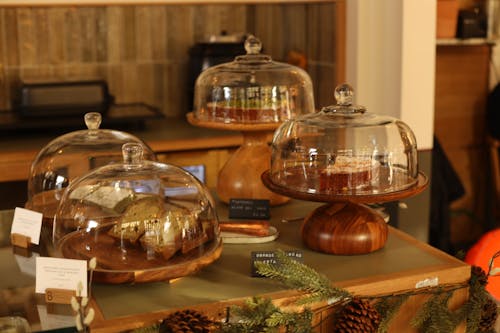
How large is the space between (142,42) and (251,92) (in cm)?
185

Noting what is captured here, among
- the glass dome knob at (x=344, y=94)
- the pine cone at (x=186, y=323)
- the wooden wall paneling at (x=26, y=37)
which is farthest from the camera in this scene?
the wooden wall paneling at (x=26, y=37)

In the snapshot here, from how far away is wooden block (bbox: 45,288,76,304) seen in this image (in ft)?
4.72

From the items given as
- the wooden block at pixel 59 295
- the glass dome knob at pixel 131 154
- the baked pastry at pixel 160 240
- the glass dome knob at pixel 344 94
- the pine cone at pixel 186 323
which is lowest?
the pine cone at pixel 186 323

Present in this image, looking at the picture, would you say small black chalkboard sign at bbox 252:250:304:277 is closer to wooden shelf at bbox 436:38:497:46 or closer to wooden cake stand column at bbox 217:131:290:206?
wooden cake stand column at bbox 217:131:290:206

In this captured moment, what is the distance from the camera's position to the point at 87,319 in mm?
1188

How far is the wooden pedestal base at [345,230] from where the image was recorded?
1.71 m

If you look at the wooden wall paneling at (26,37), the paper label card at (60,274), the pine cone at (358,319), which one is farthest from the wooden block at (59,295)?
the wooden wall paneling at (26,37)

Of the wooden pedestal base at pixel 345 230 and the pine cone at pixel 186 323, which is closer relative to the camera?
the pine cone at pixel 186 323

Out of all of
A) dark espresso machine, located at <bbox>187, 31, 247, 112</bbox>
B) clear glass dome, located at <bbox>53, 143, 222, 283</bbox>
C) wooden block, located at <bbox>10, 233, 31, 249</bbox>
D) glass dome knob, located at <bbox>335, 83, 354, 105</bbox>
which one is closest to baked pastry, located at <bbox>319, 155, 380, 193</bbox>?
glass dome knob, located at <bbox>335, 83, 354, 105</bbox>

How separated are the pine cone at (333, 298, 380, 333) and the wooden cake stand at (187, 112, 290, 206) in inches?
24.7

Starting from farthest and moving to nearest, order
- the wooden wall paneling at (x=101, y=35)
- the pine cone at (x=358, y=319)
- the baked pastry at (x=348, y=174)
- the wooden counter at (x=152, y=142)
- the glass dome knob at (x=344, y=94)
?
1. the wooden wall paneling at (x=101, y=35)
2. the wooden counter at (x=152, y=142)
3. the glass dome knob at (x=344, y=94)
4. the baked pastry at (x=348, y=174)
5. the pine cone at (x=358, y=319)

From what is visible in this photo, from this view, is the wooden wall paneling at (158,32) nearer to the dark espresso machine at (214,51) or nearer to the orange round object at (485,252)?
the dark espresso machine at (214,51)

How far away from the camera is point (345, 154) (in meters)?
1.77

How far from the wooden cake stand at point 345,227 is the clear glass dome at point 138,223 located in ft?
0.75
